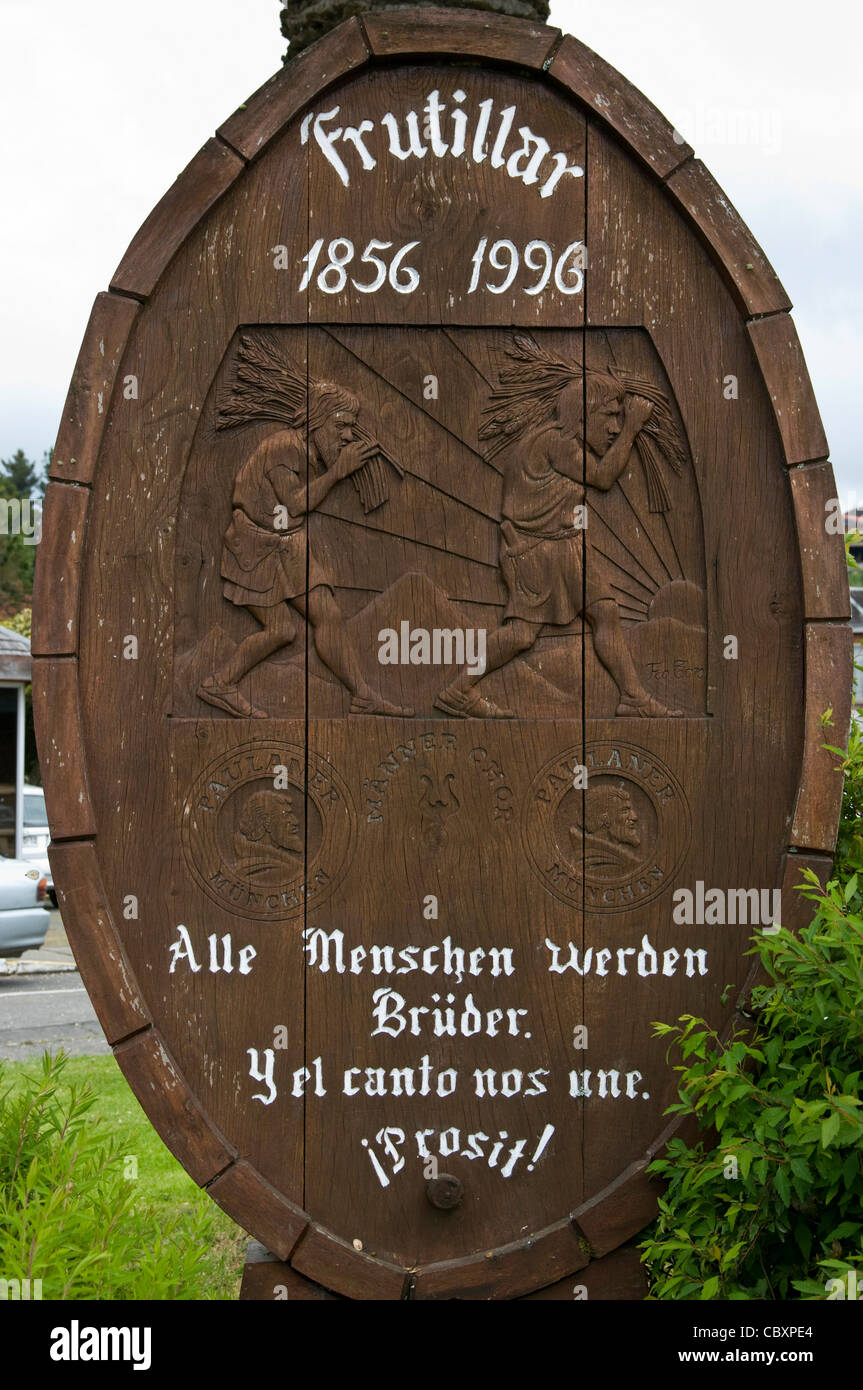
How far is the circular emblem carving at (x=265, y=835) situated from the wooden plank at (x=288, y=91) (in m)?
1.25

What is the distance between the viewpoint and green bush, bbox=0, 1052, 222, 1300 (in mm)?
2461

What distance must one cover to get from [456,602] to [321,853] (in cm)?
60

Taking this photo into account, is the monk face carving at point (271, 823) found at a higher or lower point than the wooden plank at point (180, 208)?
lower

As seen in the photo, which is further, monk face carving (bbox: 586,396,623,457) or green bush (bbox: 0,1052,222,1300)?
monk face carving (bbox: 586,396,623,457)

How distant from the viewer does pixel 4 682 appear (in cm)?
1477

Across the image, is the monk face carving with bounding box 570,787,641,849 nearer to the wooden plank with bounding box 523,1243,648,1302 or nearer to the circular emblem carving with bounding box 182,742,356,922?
the circular emblem carving with bounding box 182,742,356,922

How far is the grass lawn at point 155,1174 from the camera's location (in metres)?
3.75

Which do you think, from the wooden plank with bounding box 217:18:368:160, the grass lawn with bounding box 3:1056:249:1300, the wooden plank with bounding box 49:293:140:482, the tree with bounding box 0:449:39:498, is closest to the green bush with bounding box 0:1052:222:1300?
the grass lawn with bounding box 3:1056:249:1300

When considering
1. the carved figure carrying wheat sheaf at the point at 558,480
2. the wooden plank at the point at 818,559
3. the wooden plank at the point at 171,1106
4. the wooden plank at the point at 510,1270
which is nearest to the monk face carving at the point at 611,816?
the carved figure carrying wheat sheaf at the point at 558,480

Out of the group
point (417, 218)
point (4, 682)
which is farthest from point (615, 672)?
point (4, 682)

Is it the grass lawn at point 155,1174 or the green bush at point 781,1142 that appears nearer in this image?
the green bush at point 781,1142

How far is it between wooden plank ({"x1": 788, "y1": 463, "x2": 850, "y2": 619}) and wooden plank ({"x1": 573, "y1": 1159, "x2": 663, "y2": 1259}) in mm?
1216

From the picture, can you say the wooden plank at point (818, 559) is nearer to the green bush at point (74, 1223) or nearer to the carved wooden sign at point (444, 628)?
the carved wooden sign at point (444, 628)

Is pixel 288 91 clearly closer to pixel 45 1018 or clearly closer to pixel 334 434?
pixel 334 434
